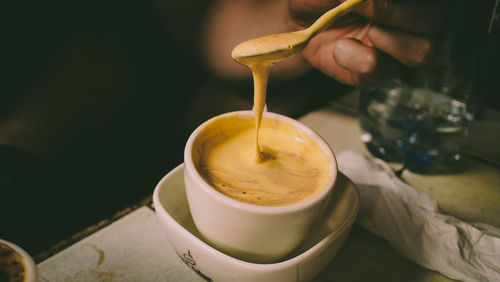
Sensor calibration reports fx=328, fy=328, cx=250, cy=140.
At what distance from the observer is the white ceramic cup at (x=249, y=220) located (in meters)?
0.44

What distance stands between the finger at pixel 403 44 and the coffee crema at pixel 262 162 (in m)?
0.31

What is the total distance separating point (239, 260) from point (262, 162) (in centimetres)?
18

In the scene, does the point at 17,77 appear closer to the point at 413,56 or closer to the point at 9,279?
the point at 9,279

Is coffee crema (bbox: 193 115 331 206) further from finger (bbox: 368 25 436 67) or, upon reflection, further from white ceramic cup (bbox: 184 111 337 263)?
finger (bbox: 368 25 436 67)

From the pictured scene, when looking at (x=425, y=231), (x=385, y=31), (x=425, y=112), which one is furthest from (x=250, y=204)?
(x=425, y=112)

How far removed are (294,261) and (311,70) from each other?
115 cm

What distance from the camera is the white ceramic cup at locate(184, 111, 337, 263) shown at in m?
0.44

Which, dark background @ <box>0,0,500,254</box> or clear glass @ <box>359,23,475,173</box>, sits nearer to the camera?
clear glass @ <box>359,23,475,173</box>

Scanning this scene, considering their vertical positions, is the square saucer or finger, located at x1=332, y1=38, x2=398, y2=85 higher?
finger, located at x1=332, y1=38, x2=398, y2=85

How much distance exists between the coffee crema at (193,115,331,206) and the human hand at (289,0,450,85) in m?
0.26

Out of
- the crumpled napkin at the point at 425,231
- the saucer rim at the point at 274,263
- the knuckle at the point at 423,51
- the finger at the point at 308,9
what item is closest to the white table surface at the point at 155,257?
the crumpled napkin at the point at 425,231

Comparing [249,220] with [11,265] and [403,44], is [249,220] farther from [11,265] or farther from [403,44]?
[403,44]

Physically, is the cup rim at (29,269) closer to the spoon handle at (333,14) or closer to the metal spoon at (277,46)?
the metal spoon at (277,46)

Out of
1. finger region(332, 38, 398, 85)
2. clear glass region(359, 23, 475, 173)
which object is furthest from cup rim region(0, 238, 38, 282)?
clear glass region(359, 23, 475, 173)
